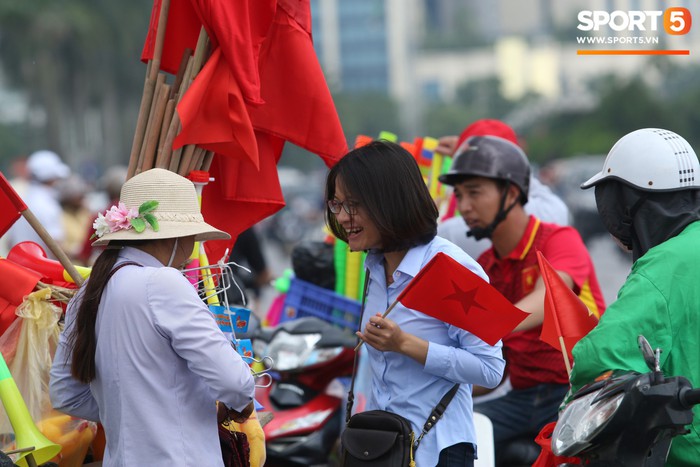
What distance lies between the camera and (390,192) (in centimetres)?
354

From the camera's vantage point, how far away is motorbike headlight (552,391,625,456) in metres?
2.75

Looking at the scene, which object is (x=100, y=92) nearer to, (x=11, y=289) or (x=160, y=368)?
(x=11, y=289)

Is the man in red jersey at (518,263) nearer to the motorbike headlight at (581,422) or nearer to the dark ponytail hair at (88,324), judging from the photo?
the motorbike headlight at (581,422)

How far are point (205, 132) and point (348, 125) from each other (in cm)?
9047

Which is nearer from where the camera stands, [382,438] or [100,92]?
[382,438]

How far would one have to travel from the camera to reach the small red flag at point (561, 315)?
3.53m

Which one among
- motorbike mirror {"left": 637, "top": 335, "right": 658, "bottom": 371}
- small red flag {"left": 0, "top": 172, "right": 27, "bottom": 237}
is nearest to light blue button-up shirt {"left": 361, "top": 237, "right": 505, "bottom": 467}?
motorbike mirror {"left": 637, "top": 335, "right": 658, "bottom": 371}

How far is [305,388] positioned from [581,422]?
2.80 m

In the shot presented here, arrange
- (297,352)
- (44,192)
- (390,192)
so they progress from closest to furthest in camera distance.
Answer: (390,192) < (297,352) < (44,192)

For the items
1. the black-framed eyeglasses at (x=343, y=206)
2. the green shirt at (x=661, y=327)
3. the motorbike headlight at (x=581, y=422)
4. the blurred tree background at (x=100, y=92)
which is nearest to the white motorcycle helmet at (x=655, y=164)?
the green shirt at (x=661, y=327)

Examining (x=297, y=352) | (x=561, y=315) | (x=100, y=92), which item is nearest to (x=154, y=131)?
(x=561, y=315)

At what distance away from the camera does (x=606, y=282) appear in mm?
16812

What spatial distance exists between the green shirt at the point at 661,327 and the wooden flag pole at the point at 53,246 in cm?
191

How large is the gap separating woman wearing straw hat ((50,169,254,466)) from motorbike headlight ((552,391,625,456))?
93 cm
